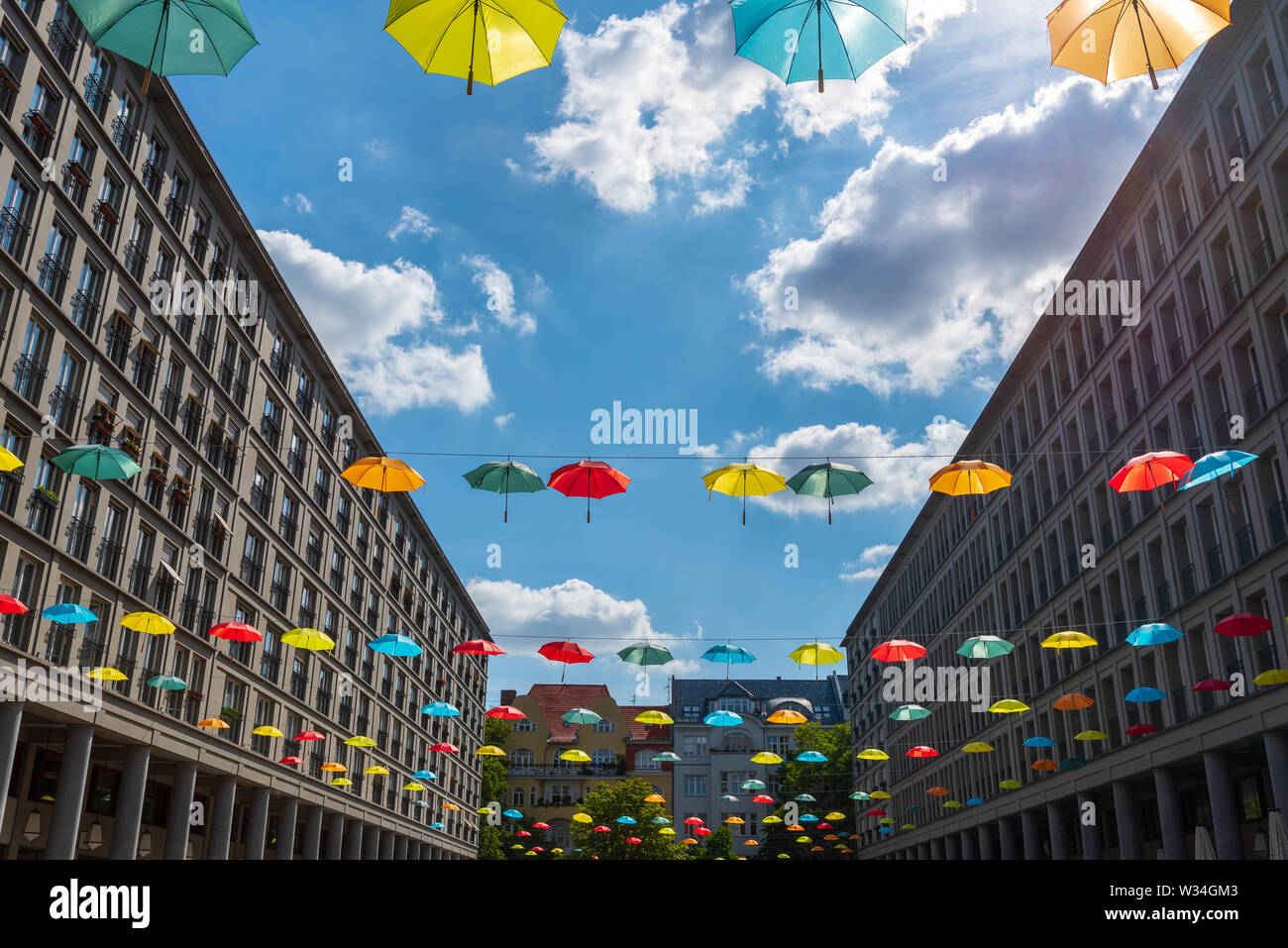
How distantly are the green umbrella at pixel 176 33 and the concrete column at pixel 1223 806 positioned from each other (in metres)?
31.5

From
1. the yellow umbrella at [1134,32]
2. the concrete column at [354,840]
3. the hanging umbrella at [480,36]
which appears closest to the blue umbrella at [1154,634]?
the yellow umbrella at [1134,32]

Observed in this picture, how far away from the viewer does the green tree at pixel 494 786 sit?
8181 centimetres

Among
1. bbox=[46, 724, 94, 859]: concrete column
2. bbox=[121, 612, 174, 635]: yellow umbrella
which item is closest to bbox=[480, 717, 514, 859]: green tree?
bbox=[46, 724, 94, 859]: concrete column

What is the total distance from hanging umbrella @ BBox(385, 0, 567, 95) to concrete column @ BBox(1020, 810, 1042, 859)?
4529cm

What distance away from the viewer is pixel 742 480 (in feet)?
71.9

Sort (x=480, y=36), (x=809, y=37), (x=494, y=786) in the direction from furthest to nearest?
(x=494, y=786)
(x=809, y=37)
(x=480, y=36)

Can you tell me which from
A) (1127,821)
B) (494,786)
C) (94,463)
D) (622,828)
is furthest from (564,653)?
(494,786)

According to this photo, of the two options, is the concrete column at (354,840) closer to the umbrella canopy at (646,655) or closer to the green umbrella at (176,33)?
the umbrella canopy at (646,655)

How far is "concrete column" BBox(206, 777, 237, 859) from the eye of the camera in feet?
122

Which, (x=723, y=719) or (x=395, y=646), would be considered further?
(x=723, y=719)

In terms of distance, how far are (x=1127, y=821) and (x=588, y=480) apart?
2746 centimetres

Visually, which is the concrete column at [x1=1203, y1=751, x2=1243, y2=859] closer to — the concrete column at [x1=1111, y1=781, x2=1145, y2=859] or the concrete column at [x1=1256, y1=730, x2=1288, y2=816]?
the concrete column at [x1=1256, y1=730, x2=1288, y2=816]

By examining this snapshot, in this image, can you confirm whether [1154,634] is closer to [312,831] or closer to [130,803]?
[130,803]
